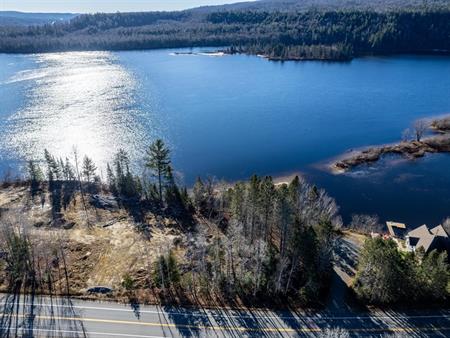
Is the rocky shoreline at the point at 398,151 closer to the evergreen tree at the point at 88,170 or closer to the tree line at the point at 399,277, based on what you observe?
the tree line at the point at 399,277

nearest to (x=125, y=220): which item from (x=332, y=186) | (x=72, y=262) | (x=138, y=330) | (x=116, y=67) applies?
(x=72, y=262)

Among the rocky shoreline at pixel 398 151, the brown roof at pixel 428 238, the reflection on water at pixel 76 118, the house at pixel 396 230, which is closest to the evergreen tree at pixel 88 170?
the reflection on water at pixel 76 118

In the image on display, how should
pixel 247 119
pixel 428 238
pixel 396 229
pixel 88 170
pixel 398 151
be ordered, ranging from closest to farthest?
pixel 428 238 < pixel 396 229 < pixel 88 170 < pixel 398 151 < pixel 247 119

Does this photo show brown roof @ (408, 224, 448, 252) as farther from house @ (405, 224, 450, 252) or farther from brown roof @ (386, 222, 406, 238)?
brown roof @ (386, 222, 406, 238)

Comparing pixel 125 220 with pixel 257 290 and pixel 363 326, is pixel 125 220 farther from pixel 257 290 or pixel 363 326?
pixel 363 326

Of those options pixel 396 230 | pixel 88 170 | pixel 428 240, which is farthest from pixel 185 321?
pixel 88 170

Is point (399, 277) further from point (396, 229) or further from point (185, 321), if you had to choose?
point (396, 229)
